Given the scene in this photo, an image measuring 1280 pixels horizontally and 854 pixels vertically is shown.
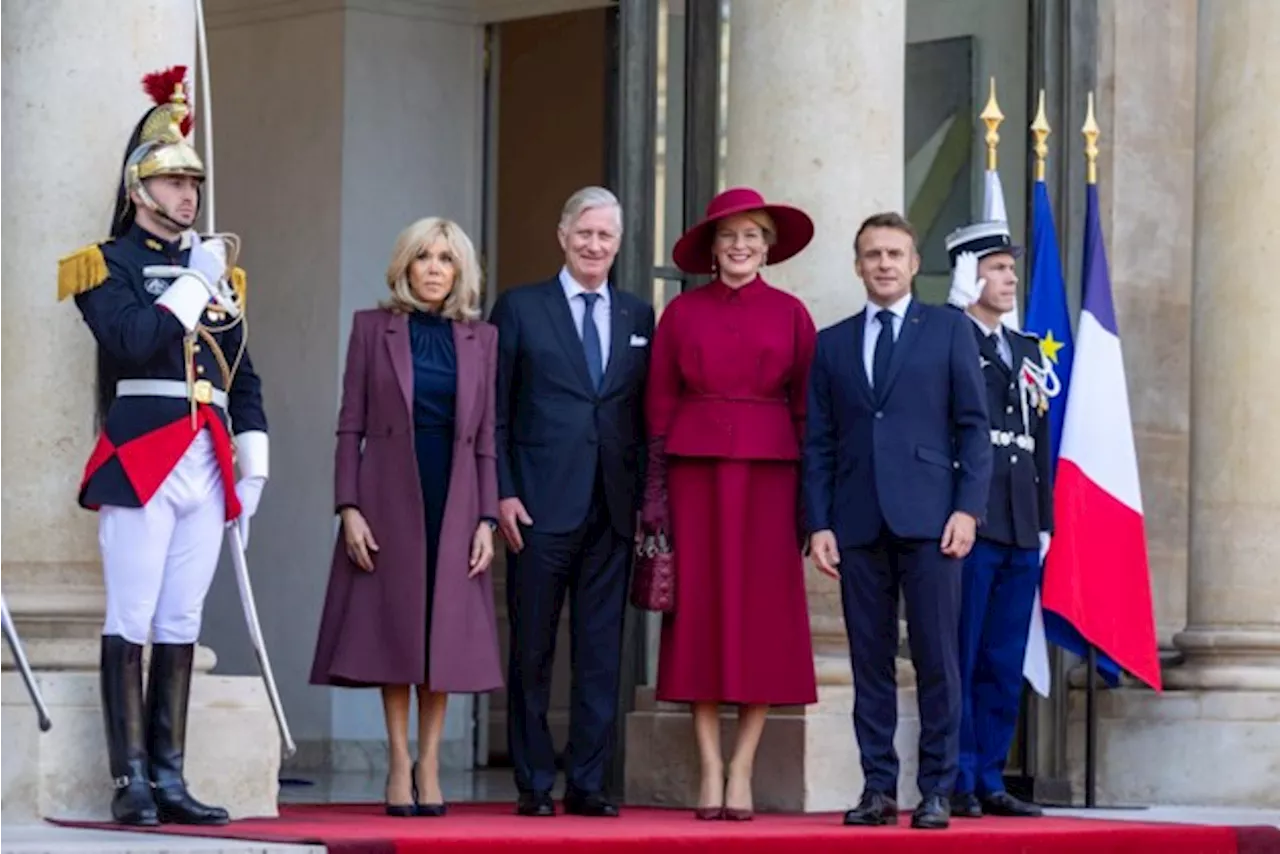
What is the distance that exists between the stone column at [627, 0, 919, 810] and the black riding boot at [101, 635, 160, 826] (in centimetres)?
243

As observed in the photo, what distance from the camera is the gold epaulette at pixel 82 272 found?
9.15 m

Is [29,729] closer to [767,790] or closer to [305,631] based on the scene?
[767,790]

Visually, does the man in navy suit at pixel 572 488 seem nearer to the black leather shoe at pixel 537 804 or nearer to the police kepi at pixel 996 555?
the black leather shoe at pixel 537 804

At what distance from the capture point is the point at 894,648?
10203 mm

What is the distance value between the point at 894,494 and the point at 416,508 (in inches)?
55.2

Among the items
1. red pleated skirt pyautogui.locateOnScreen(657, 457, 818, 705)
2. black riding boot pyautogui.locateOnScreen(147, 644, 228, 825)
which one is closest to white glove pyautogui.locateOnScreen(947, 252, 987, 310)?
red pleated skirt pyautogui.locateOnScreen(657, 457, 818, 705)

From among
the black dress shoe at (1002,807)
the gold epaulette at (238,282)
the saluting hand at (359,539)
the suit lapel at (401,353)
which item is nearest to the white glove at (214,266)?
the gold epaulette at (238,282)

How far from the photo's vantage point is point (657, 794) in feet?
36.2

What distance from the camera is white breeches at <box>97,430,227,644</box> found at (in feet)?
29.8

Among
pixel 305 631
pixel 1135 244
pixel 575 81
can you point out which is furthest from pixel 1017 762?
pixel 575 81

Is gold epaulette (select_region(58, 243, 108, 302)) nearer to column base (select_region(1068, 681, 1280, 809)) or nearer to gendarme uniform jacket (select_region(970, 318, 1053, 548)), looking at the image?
gendarme uniform jacket (select_region(970, 318, 1053, 548))

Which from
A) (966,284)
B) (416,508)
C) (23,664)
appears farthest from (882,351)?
(23,664)

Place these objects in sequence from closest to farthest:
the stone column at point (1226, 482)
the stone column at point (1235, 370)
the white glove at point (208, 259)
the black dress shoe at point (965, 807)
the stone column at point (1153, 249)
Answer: the white glove at point (208, 259) → the black dress shoe at point (965, 807) → the stone column at point (1226, 482) → the stone column at point (1235, 370) → the stone column at point (1153, 249)

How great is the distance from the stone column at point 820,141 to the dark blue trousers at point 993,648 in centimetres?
25
